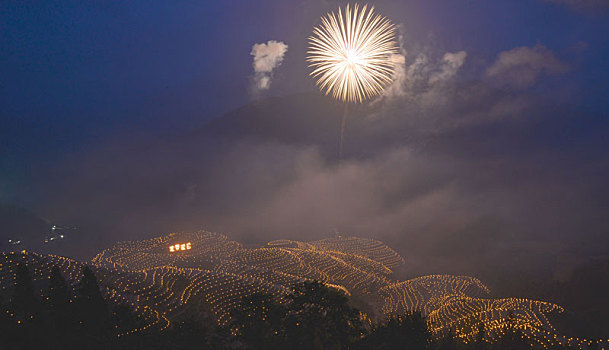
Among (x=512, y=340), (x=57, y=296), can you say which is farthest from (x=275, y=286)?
(x=512, y=340)

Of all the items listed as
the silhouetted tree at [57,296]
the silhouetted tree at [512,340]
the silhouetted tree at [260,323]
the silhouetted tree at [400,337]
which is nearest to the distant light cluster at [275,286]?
the silhouetted tree at [512,340]

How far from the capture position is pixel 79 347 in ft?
54.0

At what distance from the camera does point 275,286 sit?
37.7 m

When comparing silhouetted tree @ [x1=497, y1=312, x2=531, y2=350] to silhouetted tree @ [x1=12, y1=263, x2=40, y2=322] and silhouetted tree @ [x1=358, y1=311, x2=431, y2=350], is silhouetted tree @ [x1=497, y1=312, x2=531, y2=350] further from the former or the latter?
silhouetted tree @ [x1=12, y1=263, x2=40, y2=322]

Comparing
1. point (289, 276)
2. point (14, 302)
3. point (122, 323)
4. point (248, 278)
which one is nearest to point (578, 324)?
point (289, 276)

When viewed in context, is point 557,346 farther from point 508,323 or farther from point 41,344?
point 41,344

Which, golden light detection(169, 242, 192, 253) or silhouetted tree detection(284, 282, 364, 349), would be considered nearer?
silhouetted tree detection(284, 282, 364, 349)

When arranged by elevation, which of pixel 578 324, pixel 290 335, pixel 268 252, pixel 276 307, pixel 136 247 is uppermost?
pixel 136 247

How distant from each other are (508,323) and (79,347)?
34.9m

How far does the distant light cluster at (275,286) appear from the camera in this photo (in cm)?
3191

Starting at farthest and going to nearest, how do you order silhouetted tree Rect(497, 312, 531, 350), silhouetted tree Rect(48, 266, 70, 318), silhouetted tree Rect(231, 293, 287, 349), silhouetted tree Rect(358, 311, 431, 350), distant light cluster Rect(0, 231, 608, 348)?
distant light cluster Rect(0, 231, 608, 348) < silhouetted tree Rect(497, 312, 531, 350) < silhouetted tree Rect(48, 266, 70, 318) < silhouetted tree Rect(358, 311, 431, 350) < silhouetted tree Rect(231, 293, 287, 349)

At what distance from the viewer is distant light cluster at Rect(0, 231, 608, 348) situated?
31906mm

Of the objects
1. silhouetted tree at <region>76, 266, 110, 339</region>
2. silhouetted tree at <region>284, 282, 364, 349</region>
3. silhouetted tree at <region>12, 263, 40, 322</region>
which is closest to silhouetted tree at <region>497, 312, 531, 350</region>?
silhouetted tree at <region>284, 282, 364, 349</region>

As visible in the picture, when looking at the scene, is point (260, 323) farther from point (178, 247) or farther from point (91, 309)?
point (178, 247)
